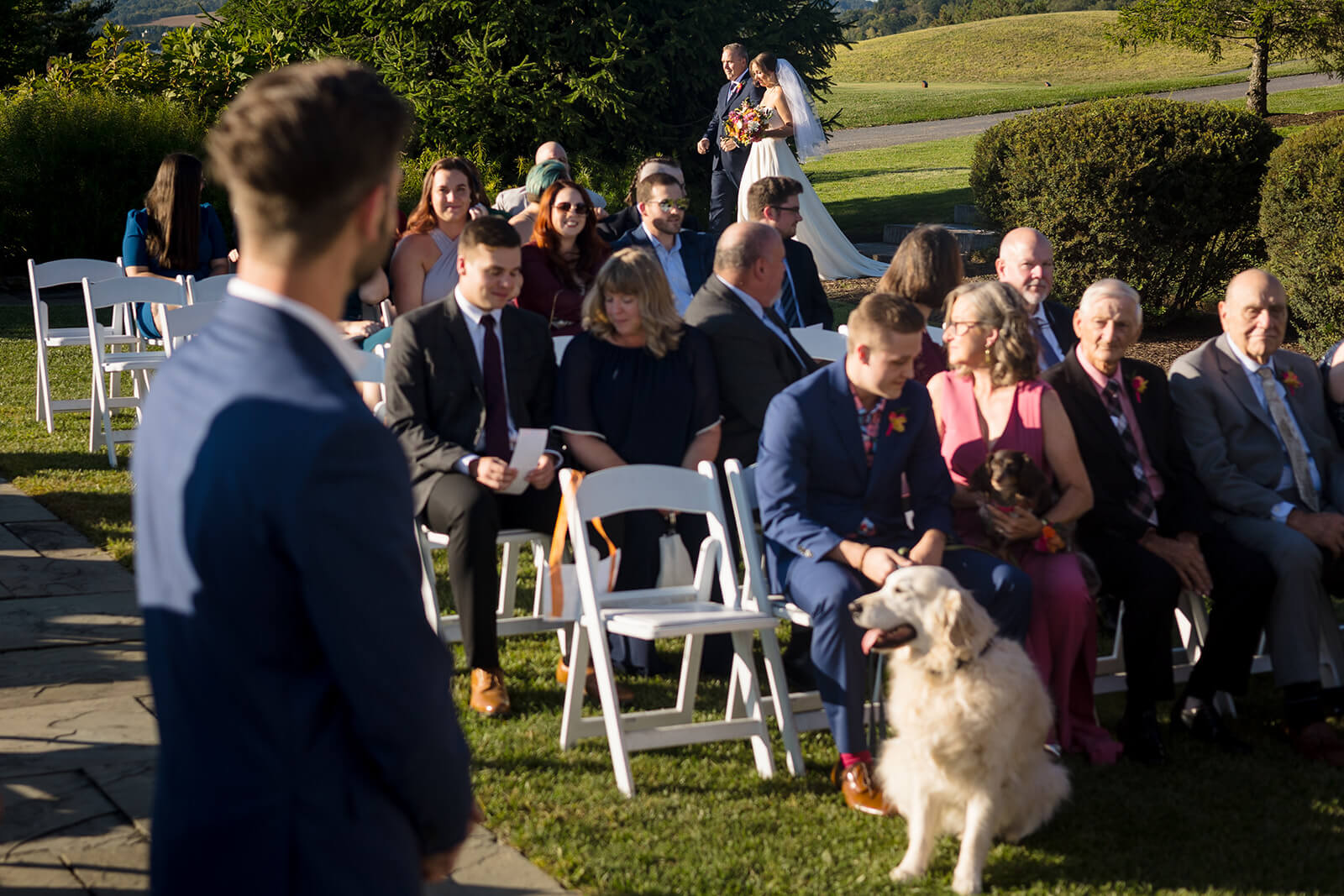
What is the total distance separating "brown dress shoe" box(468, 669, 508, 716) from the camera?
4.92 meters

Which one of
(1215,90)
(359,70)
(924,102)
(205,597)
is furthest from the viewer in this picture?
(924,102)

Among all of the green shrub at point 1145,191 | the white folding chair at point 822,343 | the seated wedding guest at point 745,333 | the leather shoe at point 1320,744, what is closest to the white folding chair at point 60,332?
the white folding chair at point 822,343

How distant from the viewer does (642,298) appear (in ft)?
17.8

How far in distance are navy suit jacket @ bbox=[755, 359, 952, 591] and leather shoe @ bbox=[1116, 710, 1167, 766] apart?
993 millimetres

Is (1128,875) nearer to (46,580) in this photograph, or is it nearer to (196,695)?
(196,695)

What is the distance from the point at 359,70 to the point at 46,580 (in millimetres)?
5571

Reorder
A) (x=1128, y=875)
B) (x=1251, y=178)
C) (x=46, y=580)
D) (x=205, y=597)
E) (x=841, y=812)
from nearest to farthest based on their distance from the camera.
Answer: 1. (x=205, y=597)
2. (x=1128, y=875)
3. (x=841, y=812)
4. (x=46, y=580)
5. (x=1251, y=178)

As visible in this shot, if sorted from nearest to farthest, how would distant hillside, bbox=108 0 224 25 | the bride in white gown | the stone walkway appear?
the stone walkway
the bride in white gown
distant hillside, bbox=108 0 224 25

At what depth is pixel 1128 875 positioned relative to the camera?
382 cm

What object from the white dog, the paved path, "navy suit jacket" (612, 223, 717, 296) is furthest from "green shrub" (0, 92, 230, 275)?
the paved path

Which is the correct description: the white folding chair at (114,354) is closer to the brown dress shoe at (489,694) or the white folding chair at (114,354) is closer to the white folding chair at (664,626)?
the brown dress shoe at (489,694)

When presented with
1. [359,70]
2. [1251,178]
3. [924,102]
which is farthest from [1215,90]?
[359,70]

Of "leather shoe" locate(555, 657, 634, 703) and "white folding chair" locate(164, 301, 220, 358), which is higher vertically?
"white folding chair" locate(164, 301, 220, 358)

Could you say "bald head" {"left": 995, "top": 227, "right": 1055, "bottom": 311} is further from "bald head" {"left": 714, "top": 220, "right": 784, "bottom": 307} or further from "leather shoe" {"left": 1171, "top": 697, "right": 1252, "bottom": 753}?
"leather shoe" {"left": 1171, "top": 697, "right": 1252, "bottom": 753}
